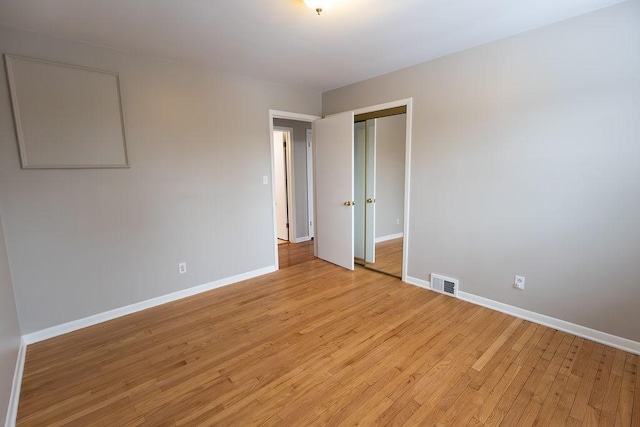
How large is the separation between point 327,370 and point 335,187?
2.47m

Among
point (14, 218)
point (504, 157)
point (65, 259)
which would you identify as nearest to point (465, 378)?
point (504, 157)

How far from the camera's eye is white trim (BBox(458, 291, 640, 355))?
2070mm

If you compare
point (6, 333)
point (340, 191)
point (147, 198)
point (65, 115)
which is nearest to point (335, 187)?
point (340, 191)

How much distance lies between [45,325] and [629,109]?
15.7 ft

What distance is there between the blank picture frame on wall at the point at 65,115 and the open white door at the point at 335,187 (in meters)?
2.36

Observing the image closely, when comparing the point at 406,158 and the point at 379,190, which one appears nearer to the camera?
the point at 406,158

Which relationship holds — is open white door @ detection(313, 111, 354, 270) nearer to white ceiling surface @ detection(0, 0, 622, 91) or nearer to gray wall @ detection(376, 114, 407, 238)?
white ceiling surface @ detection(0, 0, 622, 91)

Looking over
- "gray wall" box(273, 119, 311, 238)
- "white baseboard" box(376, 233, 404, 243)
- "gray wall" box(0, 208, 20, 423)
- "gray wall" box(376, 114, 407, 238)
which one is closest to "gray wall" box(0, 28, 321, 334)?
"gray wall" box(0, 208, 20, 423)

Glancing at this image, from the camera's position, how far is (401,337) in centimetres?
229

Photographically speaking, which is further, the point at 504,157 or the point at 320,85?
the point at 320,85

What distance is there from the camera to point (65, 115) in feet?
7.60

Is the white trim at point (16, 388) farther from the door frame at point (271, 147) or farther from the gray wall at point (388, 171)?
the gray wall at point (388, 171)

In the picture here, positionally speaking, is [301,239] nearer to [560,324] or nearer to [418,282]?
[418,282]

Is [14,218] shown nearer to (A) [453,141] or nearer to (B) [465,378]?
(B) [465,378]
